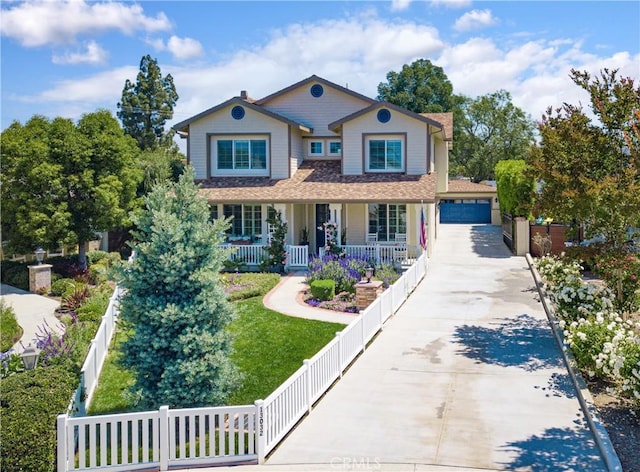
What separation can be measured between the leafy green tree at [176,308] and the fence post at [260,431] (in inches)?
63.1

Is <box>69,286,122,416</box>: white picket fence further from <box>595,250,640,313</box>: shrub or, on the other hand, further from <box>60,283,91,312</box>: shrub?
<box>595,250,640,313</box>: shrub

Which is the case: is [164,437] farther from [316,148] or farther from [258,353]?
[316,148]

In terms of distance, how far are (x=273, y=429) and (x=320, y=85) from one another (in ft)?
72.0

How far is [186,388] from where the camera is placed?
960 cm

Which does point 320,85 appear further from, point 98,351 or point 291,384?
point 291,384

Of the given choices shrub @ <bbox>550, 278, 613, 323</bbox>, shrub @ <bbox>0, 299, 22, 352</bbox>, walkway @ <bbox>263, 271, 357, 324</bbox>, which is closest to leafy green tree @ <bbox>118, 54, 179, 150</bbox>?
walkway @ <bbox>263, 271, 357, 324</bbox>

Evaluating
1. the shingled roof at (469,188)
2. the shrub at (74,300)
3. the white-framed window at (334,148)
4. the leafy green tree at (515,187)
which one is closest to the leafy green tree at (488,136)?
the shingled roof at (469,188)

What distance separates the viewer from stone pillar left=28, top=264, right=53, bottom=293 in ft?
71.5

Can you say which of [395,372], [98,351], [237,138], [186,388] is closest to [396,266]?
[237,138]

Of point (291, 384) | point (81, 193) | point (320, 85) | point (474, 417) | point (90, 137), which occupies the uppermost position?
point (320, 85)

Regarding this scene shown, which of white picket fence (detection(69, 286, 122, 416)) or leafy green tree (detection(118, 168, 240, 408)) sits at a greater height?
leafy green tree (detection(118, 168, 240, 408))

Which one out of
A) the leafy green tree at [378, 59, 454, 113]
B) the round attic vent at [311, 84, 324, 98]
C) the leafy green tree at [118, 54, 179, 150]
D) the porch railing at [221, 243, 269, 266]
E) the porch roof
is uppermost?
the leafy green tree at [378, 59, 454, 113]

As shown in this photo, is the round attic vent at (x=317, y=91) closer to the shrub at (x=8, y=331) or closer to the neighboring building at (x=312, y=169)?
the neighboring building at (x=312, y=169)

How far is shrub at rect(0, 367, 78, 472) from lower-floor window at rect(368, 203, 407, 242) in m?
18.2
